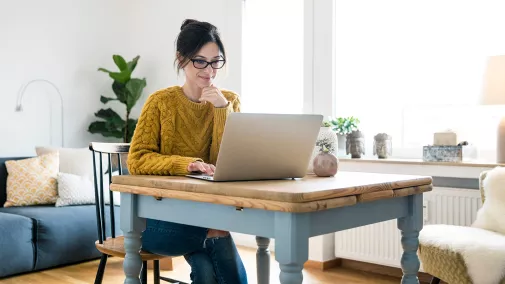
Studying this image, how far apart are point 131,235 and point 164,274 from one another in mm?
1819

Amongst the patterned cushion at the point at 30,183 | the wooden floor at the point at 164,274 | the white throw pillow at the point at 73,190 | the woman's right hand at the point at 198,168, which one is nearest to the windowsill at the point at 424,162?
the wooden floor at the point at 164,274

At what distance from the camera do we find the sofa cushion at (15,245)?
10.8 ft

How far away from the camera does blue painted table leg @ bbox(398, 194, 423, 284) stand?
1.72 metres

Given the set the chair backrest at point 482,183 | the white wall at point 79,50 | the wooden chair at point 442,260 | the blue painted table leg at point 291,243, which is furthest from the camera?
the white wall at point 79,50

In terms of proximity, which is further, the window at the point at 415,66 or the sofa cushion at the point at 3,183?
the sofa cushion at the point at 3,183

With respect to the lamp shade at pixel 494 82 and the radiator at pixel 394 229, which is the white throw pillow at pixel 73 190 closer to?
the radiator at pixel 394 229

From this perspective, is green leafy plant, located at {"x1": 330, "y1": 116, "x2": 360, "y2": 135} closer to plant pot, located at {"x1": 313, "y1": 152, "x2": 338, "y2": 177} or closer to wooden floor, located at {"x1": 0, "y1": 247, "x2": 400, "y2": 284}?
wooden floor, located at {"x1": 0, "y1": 247, "x2": 400, "y2": 284}

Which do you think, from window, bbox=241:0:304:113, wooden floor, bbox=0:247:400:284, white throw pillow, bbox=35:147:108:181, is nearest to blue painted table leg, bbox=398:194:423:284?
wooden floor, bbox=0:247:400:284

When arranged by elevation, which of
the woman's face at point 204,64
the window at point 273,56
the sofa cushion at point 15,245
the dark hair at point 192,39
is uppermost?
the window at point 273,56

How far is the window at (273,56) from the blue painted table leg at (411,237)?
2.27m

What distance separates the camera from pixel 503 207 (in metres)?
2.49

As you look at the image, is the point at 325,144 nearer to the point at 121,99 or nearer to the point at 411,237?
the point at 411,237

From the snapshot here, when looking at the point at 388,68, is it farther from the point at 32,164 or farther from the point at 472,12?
the point at 32,164

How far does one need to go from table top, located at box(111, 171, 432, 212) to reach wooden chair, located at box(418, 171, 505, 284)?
73cm
